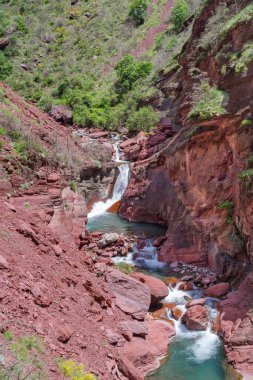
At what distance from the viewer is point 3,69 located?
44.8 m

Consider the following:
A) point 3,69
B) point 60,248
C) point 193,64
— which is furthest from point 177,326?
point 3,69

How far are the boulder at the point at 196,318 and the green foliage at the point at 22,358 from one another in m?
5.65

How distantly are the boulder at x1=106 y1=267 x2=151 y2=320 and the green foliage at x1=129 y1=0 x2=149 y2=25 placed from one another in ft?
144

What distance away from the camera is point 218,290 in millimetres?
13195

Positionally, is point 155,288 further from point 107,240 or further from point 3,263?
point 3,263

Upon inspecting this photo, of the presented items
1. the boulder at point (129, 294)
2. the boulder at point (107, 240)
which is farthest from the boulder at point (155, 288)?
the boulder at point (107, 240)

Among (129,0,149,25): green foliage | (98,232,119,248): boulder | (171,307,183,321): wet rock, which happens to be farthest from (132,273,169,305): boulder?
(129,0,149,25): green foliage

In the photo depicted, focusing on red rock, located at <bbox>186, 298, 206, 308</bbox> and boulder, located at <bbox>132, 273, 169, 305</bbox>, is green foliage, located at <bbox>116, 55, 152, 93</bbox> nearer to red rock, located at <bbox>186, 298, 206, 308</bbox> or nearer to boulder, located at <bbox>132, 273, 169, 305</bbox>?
boulder, located at <bbox>132, 273, 169, 305</bbox>

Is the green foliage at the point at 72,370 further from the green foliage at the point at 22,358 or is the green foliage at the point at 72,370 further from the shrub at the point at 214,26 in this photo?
the shrub at the point at 214,26

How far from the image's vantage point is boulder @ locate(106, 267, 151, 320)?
11414 millimetres

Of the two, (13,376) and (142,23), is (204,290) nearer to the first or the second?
(13,376)

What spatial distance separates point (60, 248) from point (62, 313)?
2.63 meters

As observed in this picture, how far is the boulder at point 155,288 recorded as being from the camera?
501 inches

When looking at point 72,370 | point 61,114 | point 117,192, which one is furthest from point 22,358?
point 61,114
